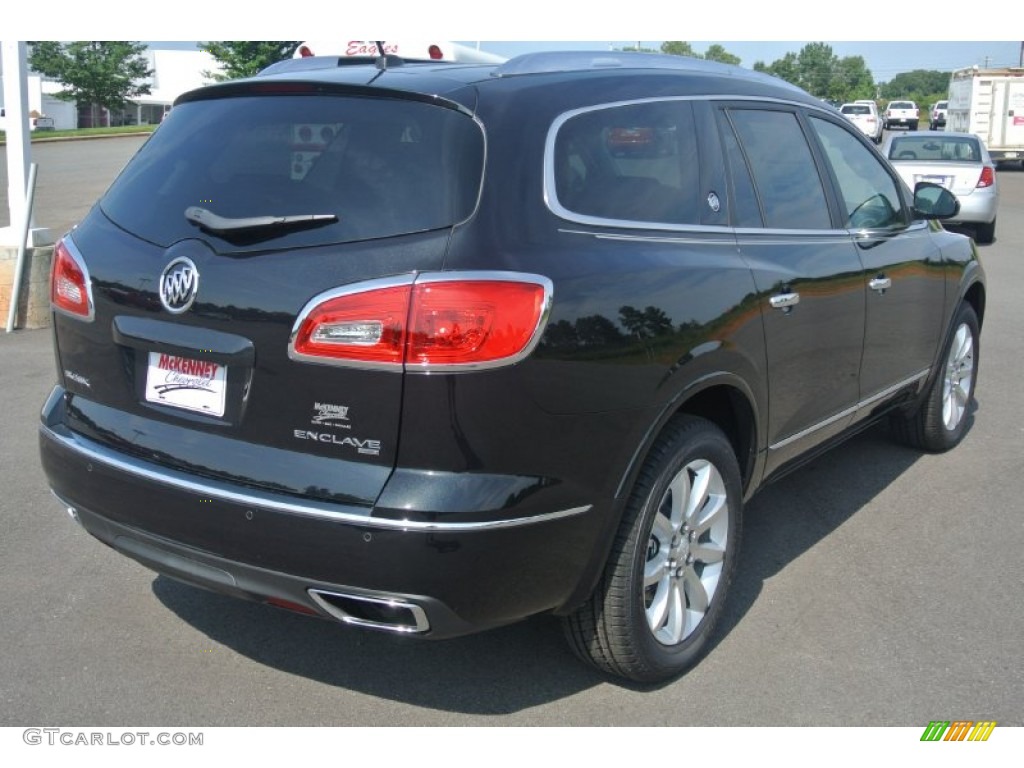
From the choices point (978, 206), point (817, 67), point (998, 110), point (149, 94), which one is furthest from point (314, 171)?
point (817, 67)

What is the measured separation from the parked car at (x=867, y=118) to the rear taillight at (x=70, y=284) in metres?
41.6

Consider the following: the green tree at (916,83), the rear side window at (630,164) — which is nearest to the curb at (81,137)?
the rear side window at (630,164)

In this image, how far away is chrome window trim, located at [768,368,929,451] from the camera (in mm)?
4023

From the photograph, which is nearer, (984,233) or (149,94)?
(984,233)

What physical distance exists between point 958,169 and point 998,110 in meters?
20.9

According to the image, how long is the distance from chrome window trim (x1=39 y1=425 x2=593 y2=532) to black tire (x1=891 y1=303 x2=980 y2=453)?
339 centimetres

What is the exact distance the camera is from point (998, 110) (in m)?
34.1

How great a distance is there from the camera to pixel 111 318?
3.11 metres

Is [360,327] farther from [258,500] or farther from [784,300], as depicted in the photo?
[784,300]

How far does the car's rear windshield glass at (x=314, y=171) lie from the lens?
9.16 feet

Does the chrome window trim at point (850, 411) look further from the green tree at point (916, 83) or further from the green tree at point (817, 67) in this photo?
the green tree at point (916, 83)

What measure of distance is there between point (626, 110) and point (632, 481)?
119 centimetres

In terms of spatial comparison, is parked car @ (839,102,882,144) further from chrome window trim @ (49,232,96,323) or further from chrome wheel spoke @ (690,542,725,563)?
chrome window trim @ (49,232,96,323)

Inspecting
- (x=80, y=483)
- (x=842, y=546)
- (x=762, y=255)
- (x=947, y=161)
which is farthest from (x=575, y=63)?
(x=947, y=161)
